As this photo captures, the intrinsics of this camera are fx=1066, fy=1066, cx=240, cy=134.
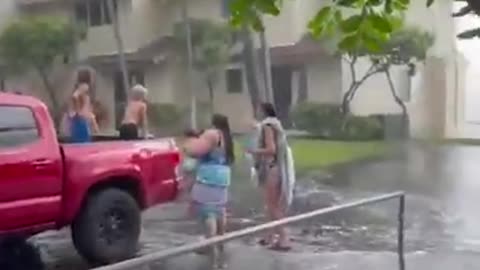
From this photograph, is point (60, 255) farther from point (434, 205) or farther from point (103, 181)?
point (434, 205)

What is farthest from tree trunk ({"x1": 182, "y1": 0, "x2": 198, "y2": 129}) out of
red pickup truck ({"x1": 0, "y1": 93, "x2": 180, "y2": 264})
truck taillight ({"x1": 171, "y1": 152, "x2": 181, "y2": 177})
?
red pickup truck ({"x1": 0, "y1": 93, "x2": 180, "y2": 264})

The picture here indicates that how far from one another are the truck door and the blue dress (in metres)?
1.89

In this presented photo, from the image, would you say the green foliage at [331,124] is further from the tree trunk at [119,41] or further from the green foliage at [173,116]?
the tree trunk at [119,41]

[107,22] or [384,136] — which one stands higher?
[107,22]

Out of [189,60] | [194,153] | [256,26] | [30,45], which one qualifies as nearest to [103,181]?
[194,153]

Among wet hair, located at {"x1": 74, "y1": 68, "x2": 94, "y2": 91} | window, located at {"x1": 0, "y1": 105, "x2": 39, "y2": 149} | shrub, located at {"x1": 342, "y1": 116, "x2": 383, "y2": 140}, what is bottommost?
shrub, located at {"x1": 342, "y1": 116, "x2": 383, "y2": 140}

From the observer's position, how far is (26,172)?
856 centimetres

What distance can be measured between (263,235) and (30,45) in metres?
23.9

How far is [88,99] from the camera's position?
11.6 metres

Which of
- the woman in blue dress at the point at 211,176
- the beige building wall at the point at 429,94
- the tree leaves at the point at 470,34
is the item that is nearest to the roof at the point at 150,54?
the beige building wall at the point at 429,94

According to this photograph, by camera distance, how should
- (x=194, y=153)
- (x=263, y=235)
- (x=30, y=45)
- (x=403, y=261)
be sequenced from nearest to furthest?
(x=263, y=235)
(x=403, y=261)
(x=194, y=153)
(x=30, y=45)

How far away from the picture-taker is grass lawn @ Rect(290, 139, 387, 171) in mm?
24172

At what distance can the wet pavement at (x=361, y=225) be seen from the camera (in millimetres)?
7625

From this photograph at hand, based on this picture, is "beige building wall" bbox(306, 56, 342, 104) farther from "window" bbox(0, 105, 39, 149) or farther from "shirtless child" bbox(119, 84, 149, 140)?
"window" bbox(0, 105, 39, 149)
